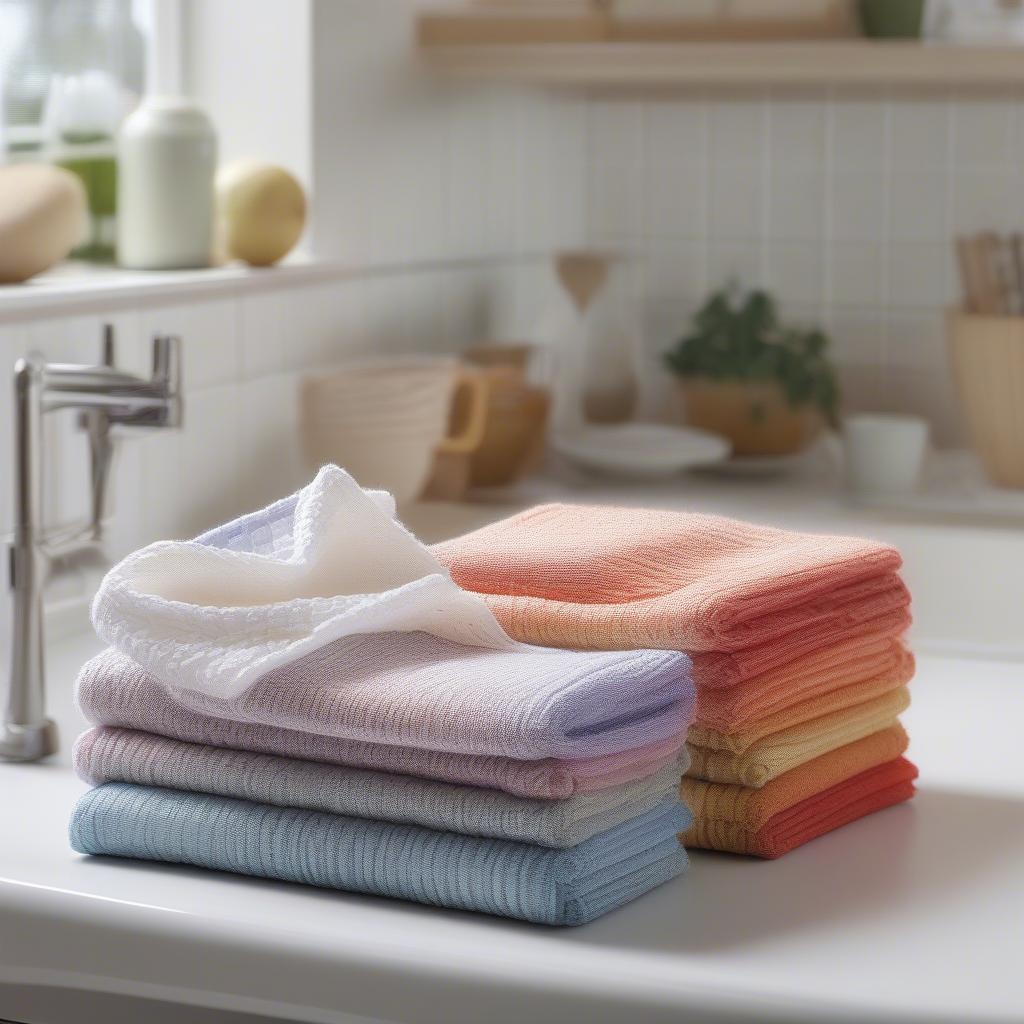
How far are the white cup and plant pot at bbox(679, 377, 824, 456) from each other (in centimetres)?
13

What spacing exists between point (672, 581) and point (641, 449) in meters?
1.16

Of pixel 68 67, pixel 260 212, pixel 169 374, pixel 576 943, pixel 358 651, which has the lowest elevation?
pixel 576 943

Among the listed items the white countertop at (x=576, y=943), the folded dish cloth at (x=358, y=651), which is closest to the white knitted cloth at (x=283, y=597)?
the folded dish cloth at (x=358, y=651)

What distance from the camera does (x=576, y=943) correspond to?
0.71m

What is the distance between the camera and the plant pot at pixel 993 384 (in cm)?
190

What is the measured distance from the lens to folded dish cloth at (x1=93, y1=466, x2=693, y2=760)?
70 centimetres

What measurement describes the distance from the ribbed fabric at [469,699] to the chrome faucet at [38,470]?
261 mm

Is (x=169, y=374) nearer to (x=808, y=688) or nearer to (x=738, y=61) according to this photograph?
(x=808, y=688)

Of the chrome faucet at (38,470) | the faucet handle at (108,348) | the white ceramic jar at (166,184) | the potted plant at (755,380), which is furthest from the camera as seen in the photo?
the potted plant at (755,380)

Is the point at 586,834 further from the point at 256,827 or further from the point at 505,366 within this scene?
the point at 505,366

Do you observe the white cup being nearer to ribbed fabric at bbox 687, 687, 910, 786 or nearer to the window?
the window

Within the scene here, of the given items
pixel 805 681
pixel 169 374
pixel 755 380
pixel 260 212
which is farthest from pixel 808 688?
pixel 755 380

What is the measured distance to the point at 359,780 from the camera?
0.74 meters

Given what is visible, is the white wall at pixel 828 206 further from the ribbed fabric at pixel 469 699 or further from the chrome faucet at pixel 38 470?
the ribbed fabric at pixel 469 699
